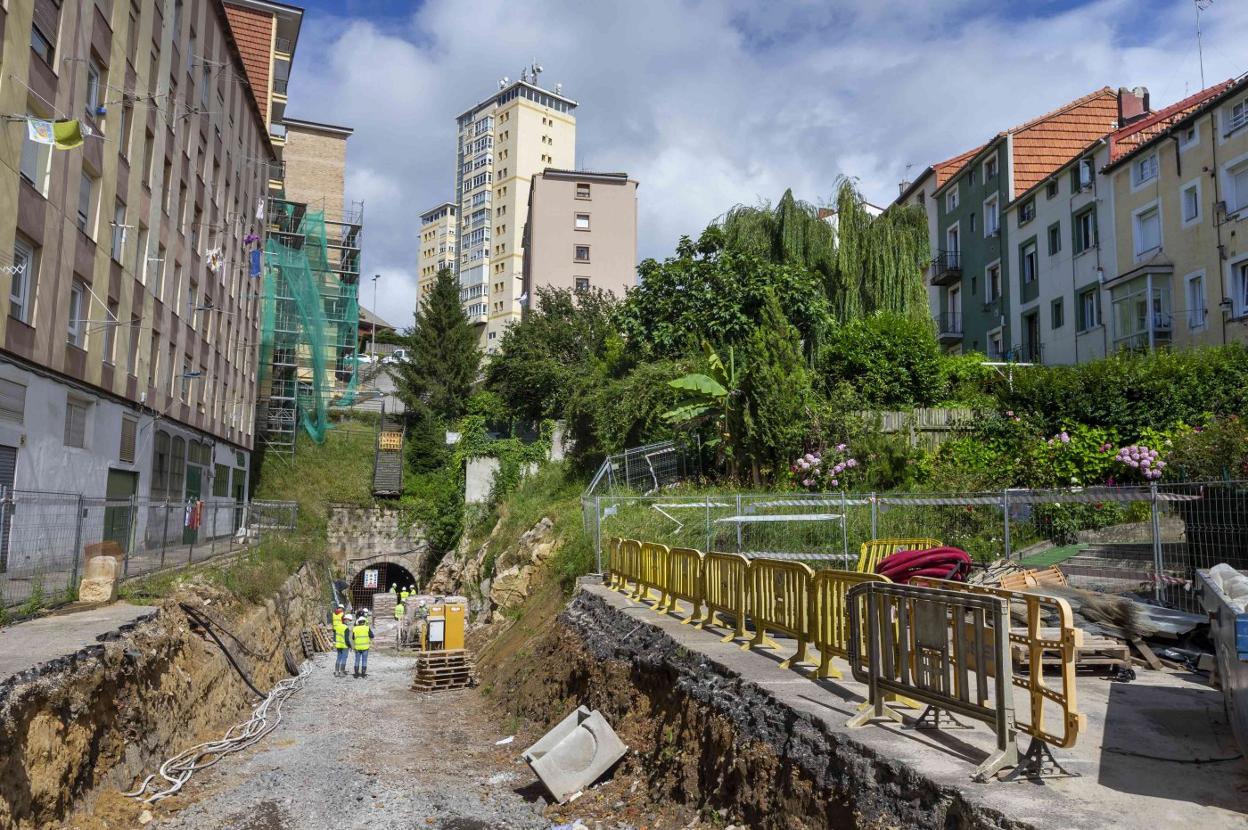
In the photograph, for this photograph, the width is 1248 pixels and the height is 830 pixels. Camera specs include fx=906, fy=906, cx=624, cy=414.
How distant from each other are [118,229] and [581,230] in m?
47.6

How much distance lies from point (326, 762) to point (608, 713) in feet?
13.8

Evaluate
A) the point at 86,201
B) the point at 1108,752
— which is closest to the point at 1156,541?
the point at 1108,752

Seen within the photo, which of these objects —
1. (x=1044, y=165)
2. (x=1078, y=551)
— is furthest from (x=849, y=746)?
(x=1044, y=165)

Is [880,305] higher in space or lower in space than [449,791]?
higher

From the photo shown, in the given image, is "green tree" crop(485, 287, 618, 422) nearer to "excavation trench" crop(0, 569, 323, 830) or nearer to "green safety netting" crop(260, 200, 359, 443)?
"green safety netting" crop(260, 200, 359, 443)

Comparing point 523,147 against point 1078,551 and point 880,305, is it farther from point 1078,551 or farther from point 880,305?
point 1078,551

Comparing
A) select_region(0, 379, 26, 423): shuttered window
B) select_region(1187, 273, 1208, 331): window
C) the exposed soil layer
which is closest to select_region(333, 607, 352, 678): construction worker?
select_region(0, 379, 26, 423): shuttered window

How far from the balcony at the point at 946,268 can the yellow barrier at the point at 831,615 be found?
3536 cm

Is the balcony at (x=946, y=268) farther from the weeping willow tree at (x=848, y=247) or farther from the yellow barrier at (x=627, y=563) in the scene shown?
the yellow barrier at (x=627, y=563)

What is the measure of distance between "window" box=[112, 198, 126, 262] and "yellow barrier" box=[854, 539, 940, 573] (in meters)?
18.3

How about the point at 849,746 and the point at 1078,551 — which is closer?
the point at 849,746

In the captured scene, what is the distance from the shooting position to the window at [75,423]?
61.9ft

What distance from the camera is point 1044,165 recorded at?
35469mm

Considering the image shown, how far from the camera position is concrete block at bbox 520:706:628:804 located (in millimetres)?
8969
